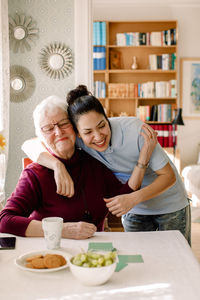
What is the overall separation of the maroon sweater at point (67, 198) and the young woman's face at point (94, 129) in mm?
162

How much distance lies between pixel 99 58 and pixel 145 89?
2.90 feet

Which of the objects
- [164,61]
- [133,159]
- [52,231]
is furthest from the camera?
[164,61]

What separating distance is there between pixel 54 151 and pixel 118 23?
515 centimetres

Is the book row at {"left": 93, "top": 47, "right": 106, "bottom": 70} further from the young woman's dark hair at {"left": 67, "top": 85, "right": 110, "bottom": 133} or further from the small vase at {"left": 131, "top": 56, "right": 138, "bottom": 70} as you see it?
the young woman's dark hair at {"left": 67, "top": 85, "right": 110, "bottom": 133}

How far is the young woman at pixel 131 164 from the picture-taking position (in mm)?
1742

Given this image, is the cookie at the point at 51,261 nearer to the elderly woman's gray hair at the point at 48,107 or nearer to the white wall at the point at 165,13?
the elderly woman's gray hair at the point at 48,107

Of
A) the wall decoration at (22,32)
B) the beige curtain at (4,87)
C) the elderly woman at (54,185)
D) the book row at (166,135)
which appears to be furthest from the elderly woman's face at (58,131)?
the book row at (166,135)

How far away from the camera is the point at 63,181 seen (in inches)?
67.0

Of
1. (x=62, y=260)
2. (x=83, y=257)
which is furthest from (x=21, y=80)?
(x=83, y=257)

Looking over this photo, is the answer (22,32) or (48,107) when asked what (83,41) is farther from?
(48,107)

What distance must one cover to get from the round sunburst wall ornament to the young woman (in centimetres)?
126

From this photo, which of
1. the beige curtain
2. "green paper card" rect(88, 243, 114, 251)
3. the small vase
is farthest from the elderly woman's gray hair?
the small vase

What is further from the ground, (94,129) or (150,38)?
(150,38)

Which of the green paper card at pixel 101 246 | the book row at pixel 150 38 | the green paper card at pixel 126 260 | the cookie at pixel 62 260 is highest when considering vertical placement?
the book row at pixel 150 38
